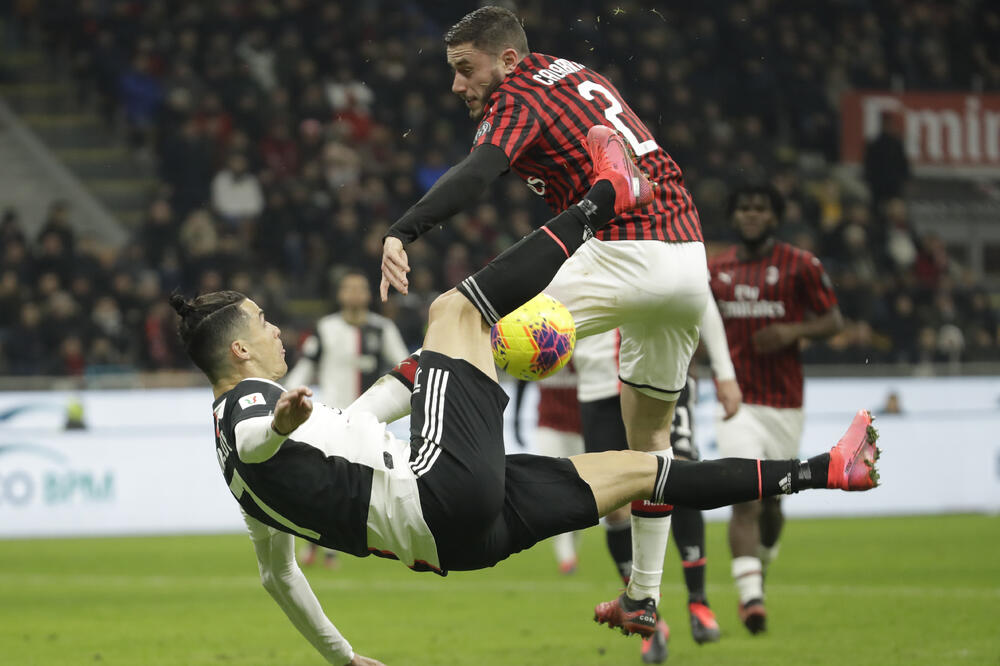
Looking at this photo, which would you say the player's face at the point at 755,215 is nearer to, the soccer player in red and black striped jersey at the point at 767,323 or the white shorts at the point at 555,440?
the soccer player in red and black striped jersey at the point at 767,323

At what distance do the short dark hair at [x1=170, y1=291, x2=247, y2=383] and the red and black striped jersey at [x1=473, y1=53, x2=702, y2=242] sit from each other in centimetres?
116

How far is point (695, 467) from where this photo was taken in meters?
5.29

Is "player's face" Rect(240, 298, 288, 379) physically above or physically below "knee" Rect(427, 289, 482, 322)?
below

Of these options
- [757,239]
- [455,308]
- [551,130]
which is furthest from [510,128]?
[757,239]

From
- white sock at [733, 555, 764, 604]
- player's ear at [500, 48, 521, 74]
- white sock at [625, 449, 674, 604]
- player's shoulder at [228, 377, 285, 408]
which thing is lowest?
white sock at [733, 555, 764, 604]

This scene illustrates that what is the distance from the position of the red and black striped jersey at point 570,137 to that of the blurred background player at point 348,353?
258 inches

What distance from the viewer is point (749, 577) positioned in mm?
7820

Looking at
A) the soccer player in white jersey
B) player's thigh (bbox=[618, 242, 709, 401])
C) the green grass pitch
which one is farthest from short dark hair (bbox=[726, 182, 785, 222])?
the soccer player in white jersey

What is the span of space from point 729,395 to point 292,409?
3.56 metres

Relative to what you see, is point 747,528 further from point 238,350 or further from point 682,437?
point 238,350

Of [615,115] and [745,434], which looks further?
[745,434]

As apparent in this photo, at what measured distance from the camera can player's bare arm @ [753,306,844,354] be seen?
27.9ft

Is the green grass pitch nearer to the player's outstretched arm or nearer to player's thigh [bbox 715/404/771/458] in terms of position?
player's thigh [bbox 715/404/771/458]

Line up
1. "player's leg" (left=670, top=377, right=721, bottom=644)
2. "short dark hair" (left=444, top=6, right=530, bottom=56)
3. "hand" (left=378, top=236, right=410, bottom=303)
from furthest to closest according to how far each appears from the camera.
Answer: "player's leg" (left=670, top=377, right=721, bottom=644) < "short dark hair" (left=444, top=6, right=530, bottom=56) < "hand" (left=378, top=236, right=410, bottom=303)
